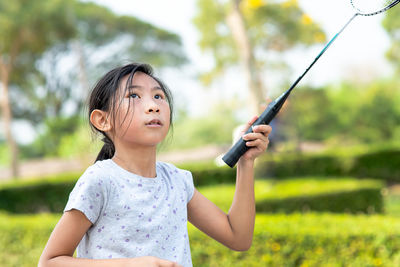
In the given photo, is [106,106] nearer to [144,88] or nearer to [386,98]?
[144,88]

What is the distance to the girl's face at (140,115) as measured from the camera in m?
1.17

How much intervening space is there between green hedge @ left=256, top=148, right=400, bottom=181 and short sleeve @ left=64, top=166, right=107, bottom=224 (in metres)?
10.5

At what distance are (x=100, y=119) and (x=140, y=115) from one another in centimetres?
13

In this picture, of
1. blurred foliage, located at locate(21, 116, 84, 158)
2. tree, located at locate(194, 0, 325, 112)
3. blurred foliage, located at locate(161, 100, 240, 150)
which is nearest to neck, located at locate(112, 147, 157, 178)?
tree, located at locate(194, 0, 325, 112)

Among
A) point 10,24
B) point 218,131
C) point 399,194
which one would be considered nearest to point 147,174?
point 399,194

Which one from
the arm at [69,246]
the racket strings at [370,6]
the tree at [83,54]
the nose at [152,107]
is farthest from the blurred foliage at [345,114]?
the arm at [69,246]

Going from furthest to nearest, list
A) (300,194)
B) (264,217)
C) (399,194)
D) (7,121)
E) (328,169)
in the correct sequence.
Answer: (7,121)
(328,169)
(399,194)
(300,194)
(264,217)

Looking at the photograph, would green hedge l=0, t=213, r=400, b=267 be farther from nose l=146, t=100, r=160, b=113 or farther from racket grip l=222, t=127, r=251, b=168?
nose l=146, t=100, r=160, b=113

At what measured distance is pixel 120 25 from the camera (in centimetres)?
2844

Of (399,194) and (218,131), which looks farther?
(218,131)

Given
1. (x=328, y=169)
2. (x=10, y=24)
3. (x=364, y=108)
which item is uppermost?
(x=10, y=24)

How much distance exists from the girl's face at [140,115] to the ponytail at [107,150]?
0.08 m

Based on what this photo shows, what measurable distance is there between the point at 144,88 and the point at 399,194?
11248mm

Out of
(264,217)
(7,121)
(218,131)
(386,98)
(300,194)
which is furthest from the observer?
(218,131)
